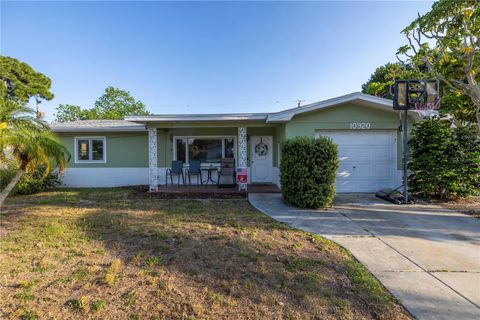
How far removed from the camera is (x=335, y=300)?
2371 millimetres

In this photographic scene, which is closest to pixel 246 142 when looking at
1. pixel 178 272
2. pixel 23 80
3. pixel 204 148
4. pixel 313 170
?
pixel 204 148

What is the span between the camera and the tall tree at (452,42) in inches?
245

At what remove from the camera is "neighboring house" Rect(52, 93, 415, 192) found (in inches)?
315

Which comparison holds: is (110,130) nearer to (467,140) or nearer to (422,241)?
(422,241)

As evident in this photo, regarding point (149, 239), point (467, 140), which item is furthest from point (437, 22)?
point (149, 239)

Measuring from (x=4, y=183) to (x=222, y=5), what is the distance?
33.8ft

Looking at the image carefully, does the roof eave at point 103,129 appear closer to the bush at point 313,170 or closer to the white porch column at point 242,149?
the white porch column at point 242,149

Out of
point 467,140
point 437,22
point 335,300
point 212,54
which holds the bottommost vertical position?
point 335,300

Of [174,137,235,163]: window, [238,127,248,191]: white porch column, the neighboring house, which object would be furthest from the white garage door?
[174,137,235,163]: window

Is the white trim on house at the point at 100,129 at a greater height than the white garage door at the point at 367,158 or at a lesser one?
greater

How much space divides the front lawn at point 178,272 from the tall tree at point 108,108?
29.2 m

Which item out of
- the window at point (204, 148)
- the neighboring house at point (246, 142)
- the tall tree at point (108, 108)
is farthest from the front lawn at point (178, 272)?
the tall tree at point (108, 108)

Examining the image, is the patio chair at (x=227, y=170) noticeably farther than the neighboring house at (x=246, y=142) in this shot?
Yes

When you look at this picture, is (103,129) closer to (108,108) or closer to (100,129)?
(100,129)
